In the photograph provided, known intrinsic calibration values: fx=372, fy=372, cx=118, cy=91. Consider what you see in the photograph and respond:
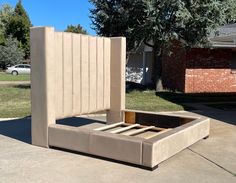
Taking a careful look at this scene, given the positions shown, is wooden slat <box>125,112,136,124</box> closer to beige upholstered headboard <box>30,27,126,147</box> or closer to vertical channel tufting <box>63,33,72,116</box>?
beige upholstered headboard <box>30,27,126,147</box>

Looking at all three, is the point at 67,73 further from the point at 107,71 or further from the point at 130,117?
the point at 130,117

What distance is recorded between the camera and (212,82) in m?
20.8

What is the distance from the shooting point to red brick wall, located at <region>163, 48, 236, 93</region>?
2003cm

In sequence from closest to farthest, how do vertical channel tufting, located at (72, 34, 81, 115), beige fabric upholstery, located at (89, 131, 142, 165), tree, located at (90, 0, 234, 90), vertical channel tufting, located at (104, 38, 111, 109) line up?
beige fabric upholstery, located at (89, 131, 142, 165) → vertical channel tufting, located at (72, 34, 81, 115) → vertical channel tufting, located at (104, 38, 111, 109) → tree, located at (90, 0, 234, 90)

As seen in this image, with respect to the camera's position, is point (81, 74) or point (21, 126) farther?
point (21, 126)

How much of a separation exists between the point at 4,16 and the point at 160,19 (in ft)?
173

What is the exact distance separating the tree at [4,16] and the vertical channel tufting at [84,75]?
5312cm

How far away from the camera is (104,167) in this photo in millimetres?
5996

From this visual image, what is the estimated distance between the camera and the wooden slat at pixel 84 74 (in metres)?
8.00

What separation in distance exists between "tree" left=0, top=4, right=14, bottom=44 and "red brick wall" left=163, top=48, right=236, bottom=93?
43.2 meters

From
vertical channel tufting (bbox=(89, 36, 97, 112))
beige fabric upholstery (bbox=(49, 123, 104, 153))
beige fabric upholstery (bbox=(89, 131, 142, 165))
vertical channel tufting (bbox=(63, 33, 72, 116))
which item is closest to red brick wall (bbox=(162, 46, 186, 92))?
vertical channel tufting (bbox=(89, 36, 97, 112))

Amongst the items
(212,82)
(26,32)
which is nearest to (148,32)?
(212,82)

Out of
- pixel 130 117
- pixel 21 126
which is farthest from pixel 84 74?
pixel 21 126

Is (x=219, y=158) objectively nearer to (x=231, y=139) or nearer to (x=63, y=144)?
(x=231, y=139)
